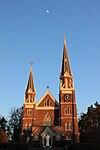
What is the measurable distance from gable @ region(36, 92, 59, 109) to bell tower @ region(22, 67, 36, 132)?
1612 mm

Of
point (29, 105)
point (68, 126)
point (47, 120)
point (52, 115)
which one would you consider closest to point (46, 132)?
point (47, 120)

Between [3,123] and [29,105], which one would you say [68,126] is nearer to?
[29,105]

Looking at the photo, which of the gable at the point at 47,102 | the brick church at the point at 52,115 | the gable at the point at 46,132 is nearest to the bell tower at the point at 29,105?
the brick church at the point at 52,115

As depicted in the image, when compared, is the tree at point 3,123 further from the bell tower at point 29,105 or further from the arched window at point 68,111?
the arched window at point 68,111

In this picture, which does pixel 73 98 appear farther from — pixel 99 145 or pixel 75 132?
pixel 99 145

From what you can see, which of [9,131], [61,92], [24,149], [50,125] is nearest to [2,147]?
[24,149]

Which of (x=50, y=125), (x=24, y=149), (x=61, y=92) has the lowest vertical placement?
(x=24, y=149)

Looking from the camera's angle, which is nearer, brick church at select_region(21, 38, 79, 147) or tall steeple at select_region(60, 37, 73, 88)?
brick church at select_region(21, 38, 79, 147)

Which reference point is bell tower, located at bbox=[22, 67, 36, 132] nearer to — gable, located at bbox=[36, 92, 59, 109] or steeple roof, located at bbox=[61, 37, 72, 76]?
gable, located at bbox=[36, 92, 59, 109]

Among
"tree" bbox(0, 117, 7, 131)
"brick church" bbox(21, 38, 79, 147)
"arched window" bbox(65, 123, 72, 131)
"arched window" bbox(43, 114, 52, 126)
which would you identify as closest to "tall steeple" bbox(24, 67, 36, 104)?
"brick church" bbox(21, 38, 79, 147)

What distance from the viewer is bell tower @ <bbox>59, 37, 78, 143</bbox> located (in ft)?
201

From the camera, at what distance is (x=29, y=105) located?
220 feet

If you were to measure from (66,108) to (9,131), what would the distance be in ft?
87.5

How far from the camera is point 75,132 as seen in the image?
199 feet
